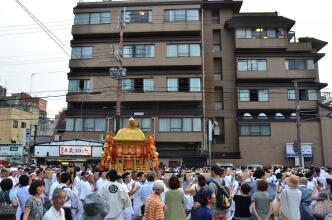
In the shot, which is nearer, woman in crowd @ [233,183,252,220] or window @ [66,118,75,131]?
woman in crowd @ [233,183,252,220]

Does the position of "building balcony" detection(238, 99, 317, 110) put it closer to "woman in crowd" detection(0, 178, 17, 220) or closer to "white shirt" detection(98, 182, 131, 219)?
"white shirt" detection(98, 182, 131, 219)

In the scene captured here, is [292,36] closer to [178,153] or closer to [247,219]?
[178,153]

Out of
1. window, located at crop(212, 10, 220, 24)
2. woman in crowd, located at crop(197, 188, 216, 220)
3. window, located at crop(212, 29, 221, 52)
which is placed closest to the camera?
woman in crowd, located at crop(197, 188, 216, 220)

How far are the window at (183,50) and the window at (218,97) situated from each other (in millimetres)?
5477

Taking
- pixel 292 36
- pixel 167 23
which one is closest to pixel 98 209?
pixel 167 23

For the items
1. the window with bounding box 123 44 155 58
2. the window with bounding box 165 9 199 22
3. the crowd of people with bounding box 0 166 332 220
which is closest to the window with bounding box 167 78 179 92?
the window with bounding box 123 44 155 58

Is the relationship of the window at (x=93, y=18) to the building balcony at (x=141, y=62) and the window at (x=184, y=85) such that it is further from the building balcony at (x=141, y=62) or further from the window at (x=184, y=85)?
the window at (x=184, y=85)

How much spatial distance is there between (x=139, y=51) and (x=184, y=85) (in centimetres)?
687

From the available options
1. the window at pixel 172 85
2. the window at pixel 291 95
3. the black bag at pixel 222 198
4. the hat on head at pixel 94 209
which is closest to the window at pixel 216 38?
the window at pixel 172 85

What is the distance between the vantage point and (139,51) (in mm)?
43531

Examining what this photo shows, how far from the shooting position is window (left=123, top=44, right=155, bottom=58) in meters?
43.3

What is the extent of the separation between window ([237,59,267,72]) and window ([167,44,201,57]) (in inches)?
210

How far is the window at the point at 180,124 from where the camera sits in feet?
134

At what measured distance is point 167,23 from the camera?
4375 cm
